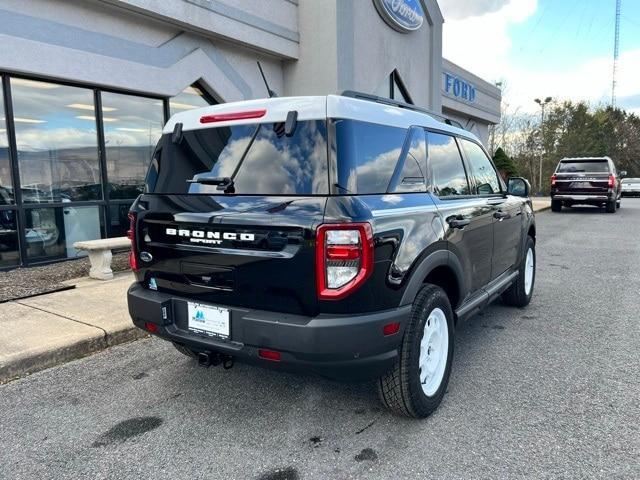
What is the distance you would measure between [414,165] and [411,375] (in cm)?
132

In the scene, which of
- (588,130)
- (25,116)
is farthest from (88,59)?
(588,130)

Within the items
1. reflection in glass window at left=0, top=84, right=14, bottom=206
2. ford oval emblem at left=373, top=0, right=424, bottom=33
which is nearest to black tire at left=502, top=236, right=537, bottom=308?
reflection in glass window at left=0, top=84, right=14, bottom=206

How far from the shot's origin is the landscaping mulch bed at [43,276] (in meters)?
5.79

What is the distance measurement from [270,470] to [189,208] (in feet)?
5.05

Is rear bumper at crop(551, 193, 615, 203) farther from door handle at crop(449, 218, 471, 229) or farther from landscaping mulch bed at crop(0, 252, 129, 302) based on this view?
door handle at crop(449, 218, 471, 229)

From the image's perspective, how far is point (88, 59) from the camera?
7.48m

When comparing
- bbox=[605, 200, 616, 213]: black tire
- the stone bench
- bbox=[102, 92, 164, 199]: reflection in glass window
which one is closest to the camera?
the stone bench

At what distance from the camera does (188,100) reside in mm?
9625

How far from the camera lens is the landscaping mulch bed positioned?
19.0 feet

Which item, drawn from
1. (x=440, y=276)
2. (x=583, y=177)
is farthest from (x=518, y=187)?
(x=583, y=177)

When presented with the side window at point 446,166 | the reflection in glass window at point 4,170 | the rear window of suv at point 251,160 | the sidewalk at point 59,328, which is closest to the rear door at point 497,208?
the side window at point 446,166

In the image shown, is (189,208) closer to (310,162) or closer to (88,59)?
(310,162)

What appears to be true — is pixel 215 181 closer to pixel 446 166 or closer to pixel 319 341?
pixel 319 341

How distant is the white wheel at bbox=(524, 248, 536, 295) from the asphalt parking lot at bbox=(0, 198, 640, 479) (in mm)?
947
